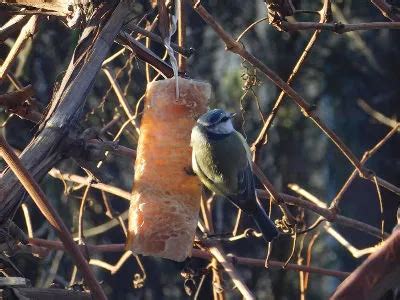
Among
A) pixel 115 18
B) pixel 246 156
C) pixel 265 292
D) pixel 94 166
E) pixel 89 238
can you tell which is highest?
pixel 115 18

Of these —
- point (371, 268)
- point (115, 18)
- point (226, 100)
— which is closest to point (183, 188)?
point (115, 18)

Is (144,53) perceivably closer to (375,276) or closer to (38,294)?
(38,294)

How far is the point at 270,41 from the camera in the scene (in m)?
4.56

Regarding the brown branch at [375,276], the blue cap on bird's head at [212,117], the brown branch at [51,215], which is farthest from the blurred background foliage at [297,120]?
the brown branch at [375,276]

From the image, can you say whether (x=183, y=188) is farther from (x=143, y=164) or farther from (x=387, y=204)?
(x=387, y=204)

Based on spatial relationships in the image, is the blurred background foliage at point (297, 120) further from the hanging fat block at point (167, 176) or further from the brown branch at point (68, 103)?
the brown branch at point (68, 103)

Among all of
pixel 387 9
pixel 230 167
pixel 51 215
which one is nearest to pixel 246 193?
pixel 230 167

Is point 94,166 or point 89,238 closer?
point 94,166

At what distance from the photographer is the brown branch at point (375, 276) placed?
3.18 ft

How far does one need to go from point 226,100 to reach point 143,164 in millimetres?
2359

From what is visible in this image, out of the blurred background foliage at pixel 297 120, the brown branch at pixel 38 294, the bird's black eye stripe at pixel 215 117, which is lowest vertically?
the blurred background foliage at pixel 297 120

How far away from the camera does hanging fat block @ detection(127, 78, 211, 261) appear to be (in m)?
1.91

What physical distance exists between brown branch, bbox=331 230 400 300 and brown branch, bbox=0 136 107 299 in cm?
50

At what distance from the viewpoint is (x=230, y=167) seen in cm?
232
